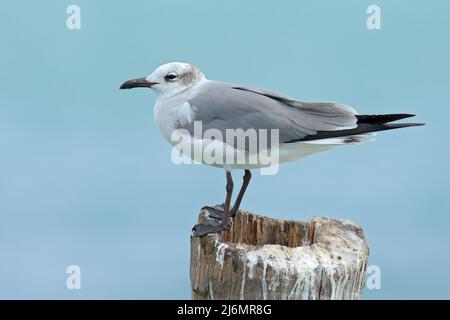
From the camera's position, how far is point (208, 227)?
4.79 m

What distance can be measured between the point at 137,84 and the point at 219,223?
102cm

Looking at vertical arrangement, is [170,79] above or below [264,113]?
above

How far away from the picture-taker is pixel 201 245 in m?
4.55

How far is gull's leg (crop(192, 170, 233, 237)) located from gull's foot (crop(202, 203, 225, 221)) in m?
0.07

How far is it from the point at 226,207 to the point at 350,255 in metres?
0.97

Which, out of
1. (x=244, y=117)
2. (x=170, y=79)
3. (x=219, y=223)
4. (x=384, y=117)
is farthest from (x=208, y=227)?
(x=384, y=117)

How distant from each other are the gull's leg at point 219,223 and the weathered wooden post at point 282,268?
0.06 m

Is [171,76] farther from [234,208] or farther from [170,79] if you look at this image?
[234,208]

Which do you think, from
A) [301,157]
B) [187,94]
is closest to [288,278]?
[301,157]

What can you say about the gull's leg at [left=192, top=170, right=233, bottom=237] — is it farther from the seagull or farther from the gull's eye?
the gull's eye

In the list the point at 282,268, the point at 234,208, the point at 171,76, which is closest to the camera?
the point at 282,268

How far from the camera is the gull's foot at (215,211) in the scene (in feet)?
17.0

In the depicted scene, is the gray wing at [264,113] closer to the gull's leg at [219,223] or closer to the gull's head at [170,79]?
the gull's head at [170,79]
